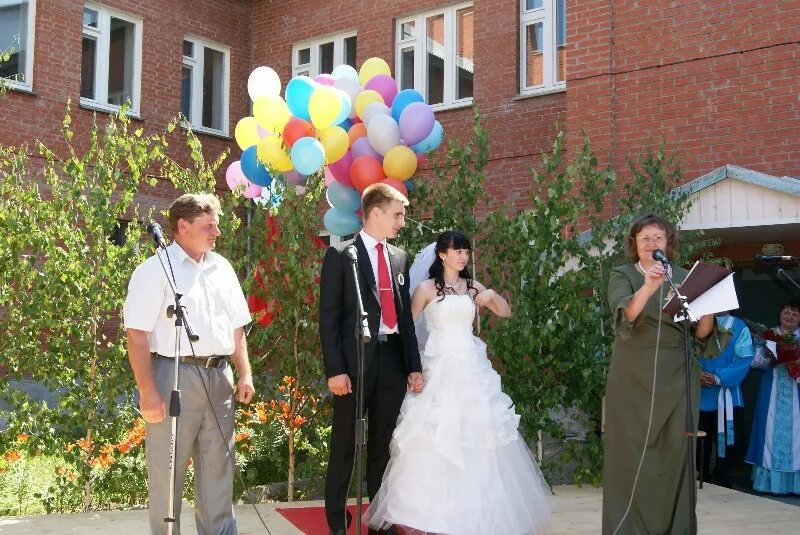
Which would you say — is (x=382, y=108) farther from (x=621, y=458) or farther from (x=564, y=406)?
(x=621, y=458)

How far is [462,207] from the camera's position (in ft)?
23.4

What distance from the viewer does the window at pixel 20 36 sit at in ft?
39.4

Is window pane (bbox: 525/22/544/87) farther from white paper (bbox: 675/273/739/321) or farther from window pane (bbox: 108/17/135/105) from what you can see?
white paper (bbox: 675/273/739/321)

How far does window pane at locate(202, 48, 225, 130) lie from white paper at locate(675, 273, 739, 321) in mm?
11318

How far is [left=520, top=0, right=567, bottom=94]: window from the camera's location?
38.8 ft

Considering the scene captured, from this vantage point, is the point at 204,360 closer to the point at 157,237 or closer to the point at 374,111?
the point at 157,237

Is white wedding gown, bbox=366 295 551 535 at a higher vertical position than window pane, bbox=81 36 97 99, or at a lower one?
lower

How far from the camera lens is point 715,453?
25.8 ft

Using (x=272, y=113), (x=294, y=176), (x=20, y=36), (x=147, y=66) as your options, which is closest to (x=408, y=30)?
(x=147, y=66)

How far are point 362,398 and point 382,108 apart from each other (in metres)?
3.90

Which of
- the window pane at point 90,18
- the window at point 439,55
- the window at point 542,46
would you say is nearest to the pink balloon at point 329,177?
the window at point 542,46

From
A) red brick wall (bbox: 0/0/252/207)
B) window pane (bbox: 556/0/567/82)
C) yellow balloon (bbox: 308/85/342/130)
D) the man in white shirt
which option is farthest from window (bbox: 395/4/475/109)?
the man in white shirt

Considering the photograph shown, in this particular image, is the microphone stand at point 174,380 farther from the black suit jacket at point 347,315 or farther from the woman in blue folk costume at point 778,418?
the woman in blue folk costume at point 778,418

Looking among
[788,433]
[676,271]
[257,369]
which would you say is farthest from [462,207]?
[788,433]
